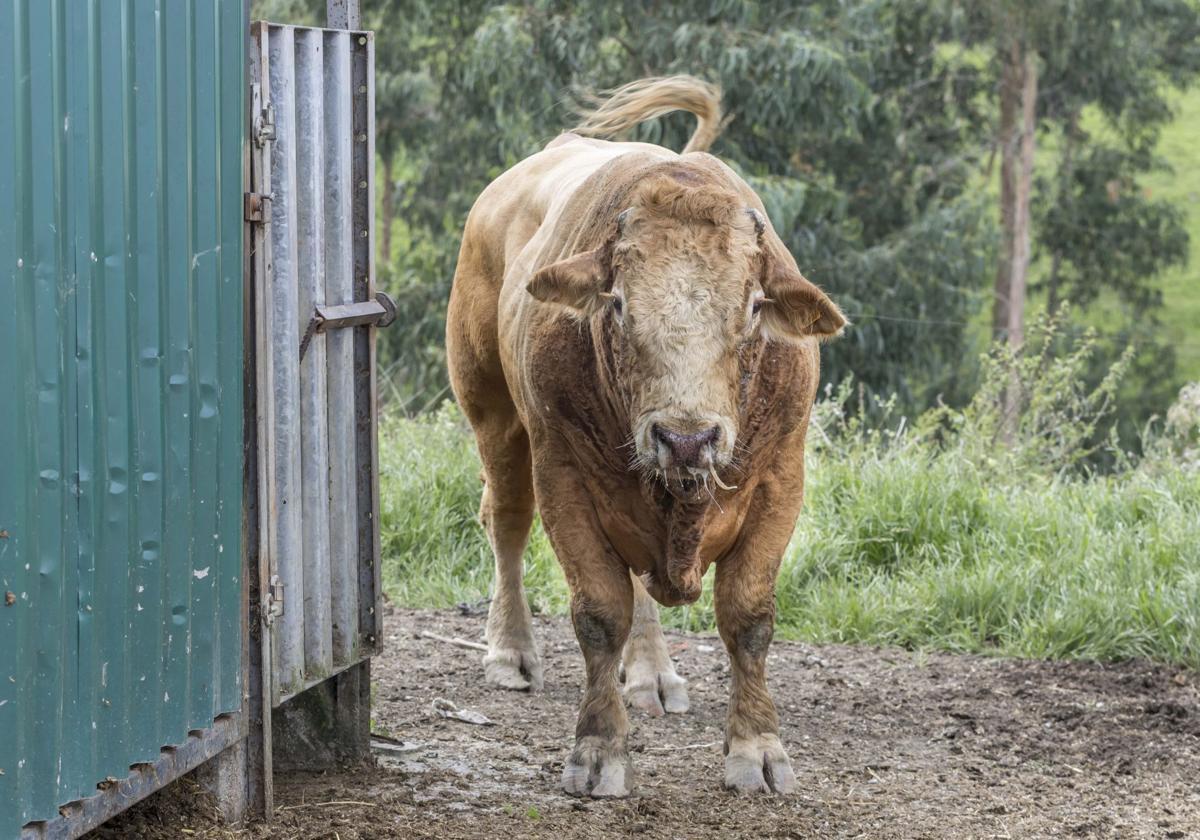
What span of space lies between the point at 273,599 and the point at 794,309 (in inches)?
66.5

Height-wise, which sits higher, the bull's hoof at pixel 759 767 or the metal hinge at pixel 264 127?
the metal hinge at pixel 264 127

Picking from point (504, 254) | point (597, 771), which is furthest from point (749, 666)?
point (504, 254)

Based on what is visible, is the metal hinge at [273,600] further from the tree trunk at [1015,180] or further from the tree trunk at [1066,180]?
the tree trunk at [1066,180]

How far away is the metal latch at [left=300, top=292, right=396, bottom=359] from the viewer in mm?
4562

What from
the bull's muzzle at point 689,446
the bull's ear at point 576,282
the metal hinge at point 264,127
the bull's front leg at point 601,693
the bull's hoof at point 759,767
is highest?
the metal hinge at point 264,127

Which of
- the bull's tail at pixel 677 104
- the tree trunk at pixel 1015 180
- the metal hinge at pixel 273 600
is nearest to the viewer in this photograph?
the metal hinge at pixel 273 600

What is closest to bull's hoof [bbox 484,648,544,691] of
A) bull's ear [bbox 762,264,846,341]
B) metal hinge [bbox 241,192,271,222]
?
bull's ear [bbox 762,264,846,341]

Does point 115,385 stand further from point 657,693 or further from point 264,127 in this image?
point 657,693

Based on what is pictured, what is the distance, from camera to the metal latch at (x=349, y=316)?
4562mm

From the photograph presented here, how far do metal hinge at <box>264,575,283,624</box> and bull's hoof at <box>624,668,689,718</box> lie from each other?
2.02 metres

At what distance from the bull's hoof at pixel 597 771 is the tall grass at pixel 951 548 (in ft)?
8.37

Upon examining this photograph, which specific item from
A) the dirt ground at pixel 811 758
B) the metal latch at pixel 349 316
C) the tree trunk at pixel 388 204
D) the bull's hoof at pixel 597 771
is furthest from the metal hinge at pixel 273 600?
the tree trunk at pixel 388 204

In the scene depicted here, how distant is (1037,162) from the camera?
104 feet

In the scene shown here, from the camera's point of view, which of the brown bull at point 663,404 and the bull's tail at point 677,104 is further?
the bull's tail at point 677,104
